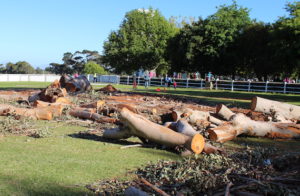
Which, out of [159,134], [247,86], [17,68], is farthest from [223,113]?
[17,68]

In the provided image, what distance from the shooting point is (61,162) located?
620 cm

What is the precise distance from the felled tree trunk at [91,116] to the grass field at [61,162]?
1.84 m

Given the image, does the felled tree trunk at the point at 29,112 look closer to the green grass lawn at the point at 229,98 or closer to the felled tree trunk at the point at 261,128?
the felled tree trunk at the point at 261,128

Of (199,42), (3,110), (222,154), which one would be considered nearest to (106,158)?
(222,154)

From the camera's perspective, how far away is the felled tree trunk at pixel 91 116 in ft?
34.6

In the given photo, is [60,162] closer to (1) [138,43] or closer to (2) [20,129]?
(2) [20,129]

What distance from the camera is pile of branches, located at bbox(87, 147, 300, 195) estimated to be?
4.24m

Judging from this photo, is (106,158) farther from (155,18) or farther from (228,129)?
(155,18)

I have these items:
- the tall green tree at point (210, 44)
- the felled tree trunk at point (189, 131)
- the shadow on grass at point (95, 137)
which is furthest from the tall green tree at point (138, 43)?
the felled tree trunk at point (189, 131)

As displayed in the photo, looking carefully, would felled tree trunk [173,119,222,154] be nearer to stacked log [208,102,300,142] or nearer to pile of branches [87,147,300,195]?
pile of branches [87,147,300,195]

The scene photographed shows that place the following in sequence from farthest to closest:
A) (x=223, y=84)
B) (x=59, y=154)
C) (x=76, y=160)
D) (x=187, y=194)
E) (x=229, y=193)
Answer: (x=223, y=84) → (x=59, y=154) → (x=76, y=160) → (x=187, y=194) → (x=229, y=193)

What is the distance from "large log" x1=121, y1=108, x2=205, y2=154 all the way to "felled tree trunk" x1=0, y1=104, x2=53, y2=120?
4437 mm

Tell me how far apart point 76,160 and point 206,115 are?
4.73 m

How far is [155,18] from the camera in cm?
6981
